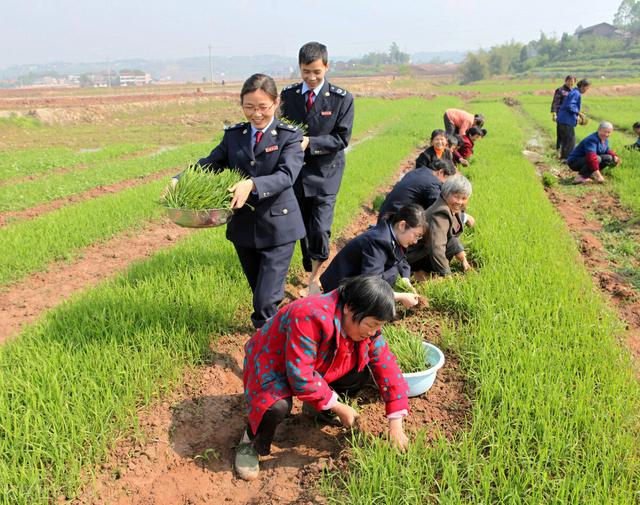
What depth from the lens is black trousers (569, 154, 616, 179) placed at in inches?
324

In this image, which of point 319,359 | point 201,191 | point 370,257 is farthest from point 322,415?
point 201,191

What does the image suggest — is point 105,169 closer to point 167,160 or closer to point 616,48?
point 167,160

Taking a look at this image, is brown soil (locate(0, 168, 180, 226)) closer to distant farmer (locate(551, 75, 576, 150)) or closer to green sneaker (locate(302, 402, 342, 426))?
green sneaker (locate(302, 402, 342, 426))

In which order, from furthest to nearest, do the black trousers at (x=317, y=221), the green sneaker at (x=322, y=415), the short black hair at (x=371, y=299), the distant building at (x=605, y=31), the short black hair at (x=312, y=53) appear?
the distant building at (x=605, y=31)
the black trousers at (x=317, y=221)
the short black hair at (x=312, y=53)
the green sneaker at (x=322, y=415)
the short black hair at (x=371, y=299)

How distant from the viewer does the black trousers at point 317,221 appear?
3887 millimetres

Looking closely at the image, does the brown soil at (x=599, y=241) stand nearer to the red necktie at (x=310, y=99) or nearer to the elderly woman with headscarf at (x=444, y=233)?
the elderly woman with headscarf at (x=444, y=233)

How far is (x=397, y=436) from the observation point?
215 cm

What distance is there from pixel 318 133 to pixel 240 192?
4.72 feet

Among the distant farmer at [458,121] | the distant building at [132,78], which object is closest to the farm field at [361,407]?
the distant farmer at [458,121]

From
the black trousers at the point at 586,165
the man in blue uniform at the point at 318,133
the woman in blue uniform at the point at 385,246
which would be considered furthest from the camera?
the black trousers at the point at 586,165

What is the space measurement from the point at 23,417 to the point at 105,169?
9.11 meters

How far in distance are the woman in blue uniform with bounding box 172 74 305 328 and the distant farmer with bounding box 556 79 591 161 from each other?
8432 mm

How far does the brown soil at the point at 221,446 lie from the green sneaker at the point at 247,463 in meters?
0.05

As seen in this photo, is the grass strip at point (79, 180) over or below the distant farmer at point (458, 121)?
below
